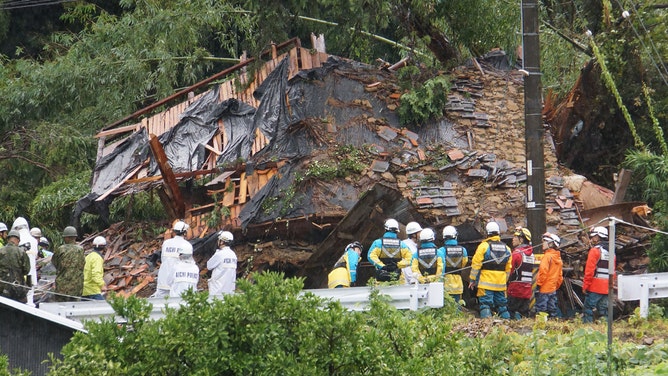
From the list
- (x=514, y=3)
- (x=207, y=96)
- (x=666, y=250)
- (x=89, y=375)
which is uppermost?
(x=514, y=3)

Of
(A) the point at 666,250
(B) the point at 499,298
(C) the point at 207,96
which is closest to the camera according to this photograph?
(B) the point at 499,298

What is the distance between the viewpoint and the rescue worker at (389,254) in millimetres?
13789

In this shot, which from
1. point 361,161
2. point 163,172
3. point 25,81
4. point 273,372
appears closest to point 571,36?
point 361,161

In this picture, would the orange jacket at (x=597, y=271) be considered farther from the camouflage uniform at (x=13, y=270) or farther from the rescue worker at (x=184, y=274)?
the camouflage uniform at (x=13, y=270)

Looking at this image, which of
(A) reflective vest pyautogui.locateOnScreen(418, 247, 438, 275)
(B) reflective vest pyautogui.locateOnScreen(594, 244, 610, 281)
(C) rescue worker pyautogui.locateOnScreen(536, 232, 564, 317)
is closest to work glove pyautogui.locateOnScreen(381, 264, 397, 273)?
(A) reflective vest pyautogui.locateOnScreen(418, 247, 438, 275)

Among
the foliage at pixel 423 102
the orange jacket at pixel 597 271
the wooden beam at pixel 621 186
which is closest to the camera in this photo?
the orange jacket at pixel 597 271

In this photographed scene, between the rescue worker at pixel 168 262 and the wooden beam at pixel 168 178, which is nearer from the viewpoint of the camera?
the rescue worker at pixel 168 262

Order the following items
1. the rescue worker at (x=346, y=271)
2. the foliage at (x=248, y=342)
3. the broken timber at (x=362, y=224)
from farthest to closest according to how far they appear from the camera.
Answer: the broken timber at (x=362, y=224) < the rescue worker at (x=346, y=271) < the foliage at (x=248, y=342)

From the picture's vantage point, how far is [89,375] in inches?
259

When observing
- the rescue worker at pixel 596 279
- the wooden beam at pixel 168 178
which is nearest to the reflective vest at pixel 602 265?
the rescue worker at pixel 596 279

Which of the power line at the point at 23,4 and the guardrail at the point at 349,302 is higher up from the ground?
the power line at the point at 23,4

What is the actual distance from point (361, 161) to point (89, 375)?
10950 mm

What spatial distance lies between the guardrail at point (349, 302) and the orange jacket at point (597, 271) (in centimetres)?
412

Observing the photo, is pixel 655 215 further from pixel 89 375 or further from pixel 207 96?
pixel 89 375
